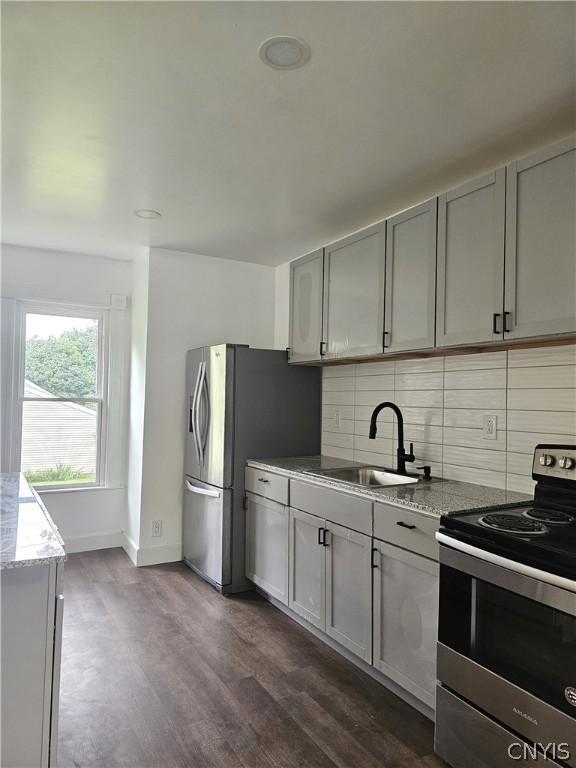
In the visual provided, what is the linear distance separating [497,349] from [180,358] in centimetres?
248

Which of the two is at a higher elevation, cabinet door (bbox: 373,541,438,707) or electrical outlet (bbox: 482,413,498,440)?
electrical outlet (bbox: 482,413,498,440)

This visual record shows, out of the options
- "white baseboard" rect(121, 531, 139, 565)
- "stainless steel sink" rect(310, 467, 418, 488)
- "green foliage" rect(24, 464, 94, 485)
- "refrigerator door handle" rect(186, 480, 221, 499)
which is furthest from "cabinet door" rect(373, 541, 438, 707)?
"green foliage" rect(24, 464, 94, 485)

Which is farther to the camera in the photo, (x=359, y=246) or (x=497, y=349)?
(x=359, y=246)

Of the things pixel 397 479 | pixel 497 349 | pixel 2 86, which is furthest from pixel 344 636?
pixel 2 86

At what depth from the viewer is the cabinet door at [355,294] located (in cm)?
293

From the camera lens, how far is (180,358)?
4.17m

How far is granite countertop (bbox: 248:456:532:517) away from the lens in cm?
213

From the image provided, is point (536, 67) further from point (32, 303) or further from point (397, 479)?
point (32, 303)

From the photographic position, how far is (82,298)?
4355 mm

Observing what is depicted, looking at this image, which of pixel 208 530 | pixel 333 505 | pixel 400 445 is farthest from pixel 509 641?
pixel 208 530

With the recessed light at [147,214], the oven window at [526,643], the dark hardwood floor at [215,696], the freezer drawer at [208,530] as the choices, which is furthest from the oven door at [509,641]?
the recessed light at [147,214]

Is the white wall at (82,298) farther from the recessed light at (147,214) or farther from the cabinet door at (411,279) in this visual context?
the cabinet door at (411,279)

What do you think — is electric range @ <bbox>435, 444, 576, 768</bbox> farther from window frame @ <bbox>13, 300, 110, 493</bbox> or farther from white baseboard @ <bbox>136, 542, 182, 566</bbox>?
window frame @ <bbox>13, 300, 110, 493</bbox>

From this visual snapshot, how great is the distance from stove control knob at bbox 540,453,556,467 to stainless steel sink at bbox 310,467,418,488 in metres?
0.92
